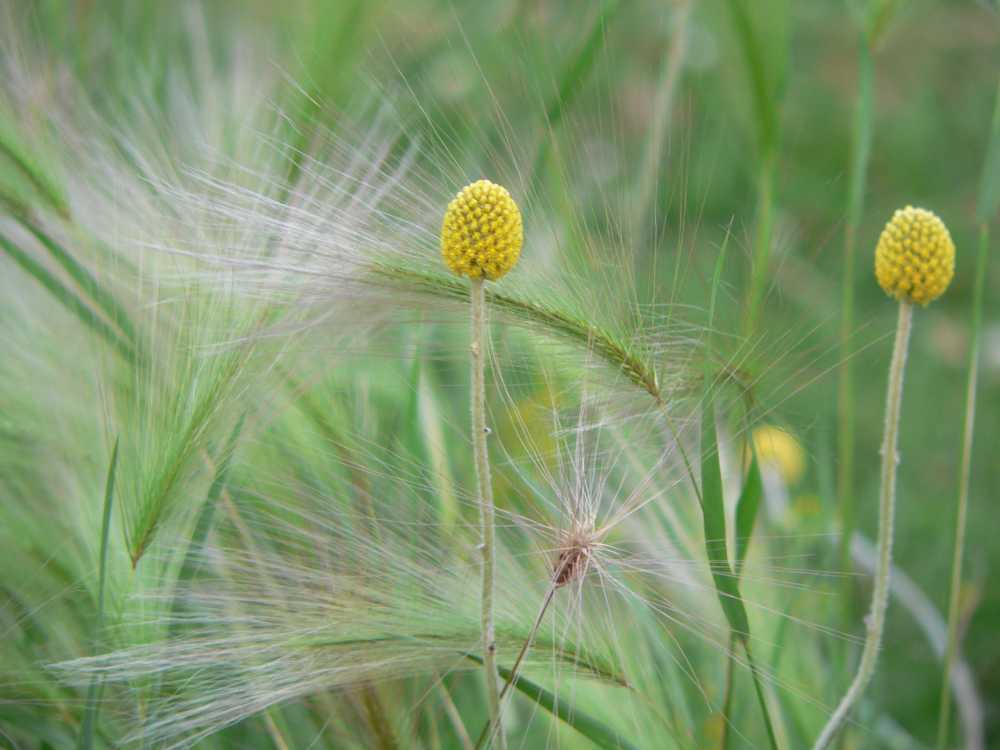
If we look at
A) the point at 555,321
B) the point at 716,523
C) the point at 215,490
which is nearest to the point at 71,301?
the point at 215,490

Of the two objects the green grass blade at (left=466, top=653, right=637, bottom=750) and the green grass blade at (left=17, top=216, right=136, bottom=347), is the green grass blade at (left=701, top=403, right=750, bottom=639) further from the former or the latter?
the green grass blade at (left=17, top=216, right=136, bottom=347)

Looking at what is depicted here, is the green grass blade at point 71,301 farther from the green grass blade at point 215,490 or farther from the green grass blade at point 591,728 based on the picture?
the green grass blade at point 591,728

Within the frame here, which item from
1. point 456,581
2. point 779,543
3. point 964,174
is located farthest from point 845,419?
point 964,174

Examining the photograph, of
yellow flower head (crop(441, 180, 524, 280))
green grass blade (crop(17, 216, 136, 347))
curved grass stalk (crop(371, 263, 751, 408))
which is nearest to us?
yellow flower head (crop(441, 180, 524, 280))

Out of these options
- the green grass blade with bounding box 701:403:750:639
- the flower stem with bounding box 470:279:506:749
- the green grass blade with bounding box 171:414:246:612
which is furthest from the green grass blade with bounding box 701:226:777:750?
the green grass blade with bounding box 171:414:246:612

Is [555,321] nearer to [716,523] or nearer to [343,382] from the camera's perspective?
[716,523]

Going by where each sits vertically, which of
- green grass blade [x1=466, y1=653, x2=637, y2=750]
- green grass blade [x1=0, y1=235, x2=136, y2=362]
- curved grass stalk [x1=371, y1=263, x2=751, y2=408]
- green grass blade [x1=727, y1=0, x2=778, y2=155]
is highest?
green grass blade [x1=727, y1=0, x2=778, y2=155]
